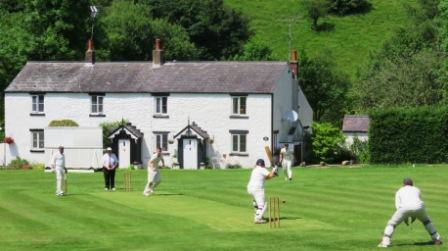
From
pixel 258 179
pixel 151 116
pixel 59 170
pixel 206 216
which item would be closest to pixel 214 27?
pixel 151 116

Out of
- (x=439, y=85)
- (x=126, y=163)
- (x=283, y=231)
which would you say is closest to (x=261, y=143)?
(x=126, y=163)

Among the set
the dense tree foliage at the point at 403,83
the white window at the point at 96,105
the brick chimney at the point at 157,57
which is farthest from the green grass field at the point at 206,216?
the dense tree foliage at the point at 403,83

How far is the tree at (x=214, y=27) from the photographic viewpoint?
119125 mm

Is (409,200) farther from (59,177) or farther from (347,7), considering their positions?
(347,7)

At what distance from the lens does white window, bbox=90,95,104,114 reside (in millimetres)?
71875

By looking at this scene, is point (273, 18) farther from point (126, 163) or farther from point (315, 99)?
point (126, 163)

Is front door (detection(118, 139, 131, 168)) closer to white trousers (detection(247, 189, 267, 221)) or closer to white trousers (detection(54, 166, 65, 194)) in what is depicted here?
white trousers (detection(54, 166, 65, 194))

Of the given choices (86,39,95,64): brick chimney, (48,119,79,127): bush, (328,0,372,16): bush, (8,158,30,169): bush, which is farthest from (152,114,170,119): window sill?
(328,0,372,16): bush

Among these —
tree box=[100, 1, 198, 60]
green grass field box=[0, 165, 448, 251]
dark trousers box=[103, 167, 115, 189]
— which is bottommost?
green grass field box=[0, 165, 448, 251]

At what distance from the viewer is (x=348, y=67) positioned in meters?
114

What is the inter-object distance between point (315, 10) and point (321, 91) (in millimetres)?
31903

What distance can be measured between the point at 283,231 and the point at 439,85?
56.3m

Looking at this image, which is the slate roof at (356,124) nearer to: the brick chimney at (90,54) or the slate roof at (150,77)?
the slate roof at (150,77)

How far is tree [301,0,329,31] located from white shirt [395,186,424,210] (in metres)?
101
